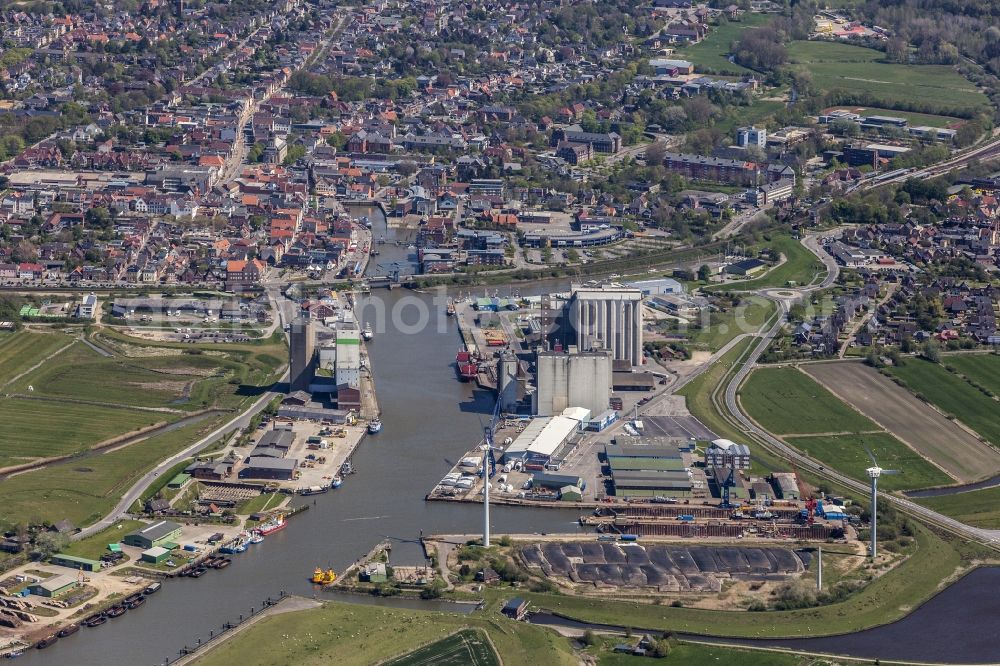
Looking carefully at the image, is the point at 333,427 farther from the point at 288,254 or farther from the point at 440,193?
the point at 440,193

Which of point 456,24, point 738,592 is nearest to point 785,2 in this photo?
point 456,24

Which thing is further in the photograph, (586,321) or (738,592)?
(586,321)

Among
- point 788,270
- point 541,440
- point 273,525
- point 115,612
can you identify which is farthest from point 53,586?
point 788,270

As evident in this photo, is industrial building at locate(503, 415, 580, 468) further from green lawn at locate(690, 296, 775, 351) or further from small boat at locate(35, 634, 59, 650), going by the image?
small boat at locate(35, 634, 59, 650)

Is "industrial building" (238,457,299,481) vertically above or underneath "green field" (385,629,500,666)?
above

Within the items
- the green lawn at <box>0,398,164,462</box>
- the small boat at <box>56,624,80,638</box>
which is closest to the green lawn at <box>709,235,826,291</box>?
the green lawn at <box>0,398,164,462</box>

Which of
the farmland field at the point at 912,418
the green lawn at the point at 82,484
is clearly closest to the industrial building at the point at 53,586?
the green lawn at the point at 82,484

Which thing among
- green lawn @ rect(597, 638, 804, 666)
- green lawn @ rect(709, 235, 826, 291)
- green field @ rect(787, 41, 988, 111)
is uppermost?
green field @ rect(787, 41, 988, 111)
